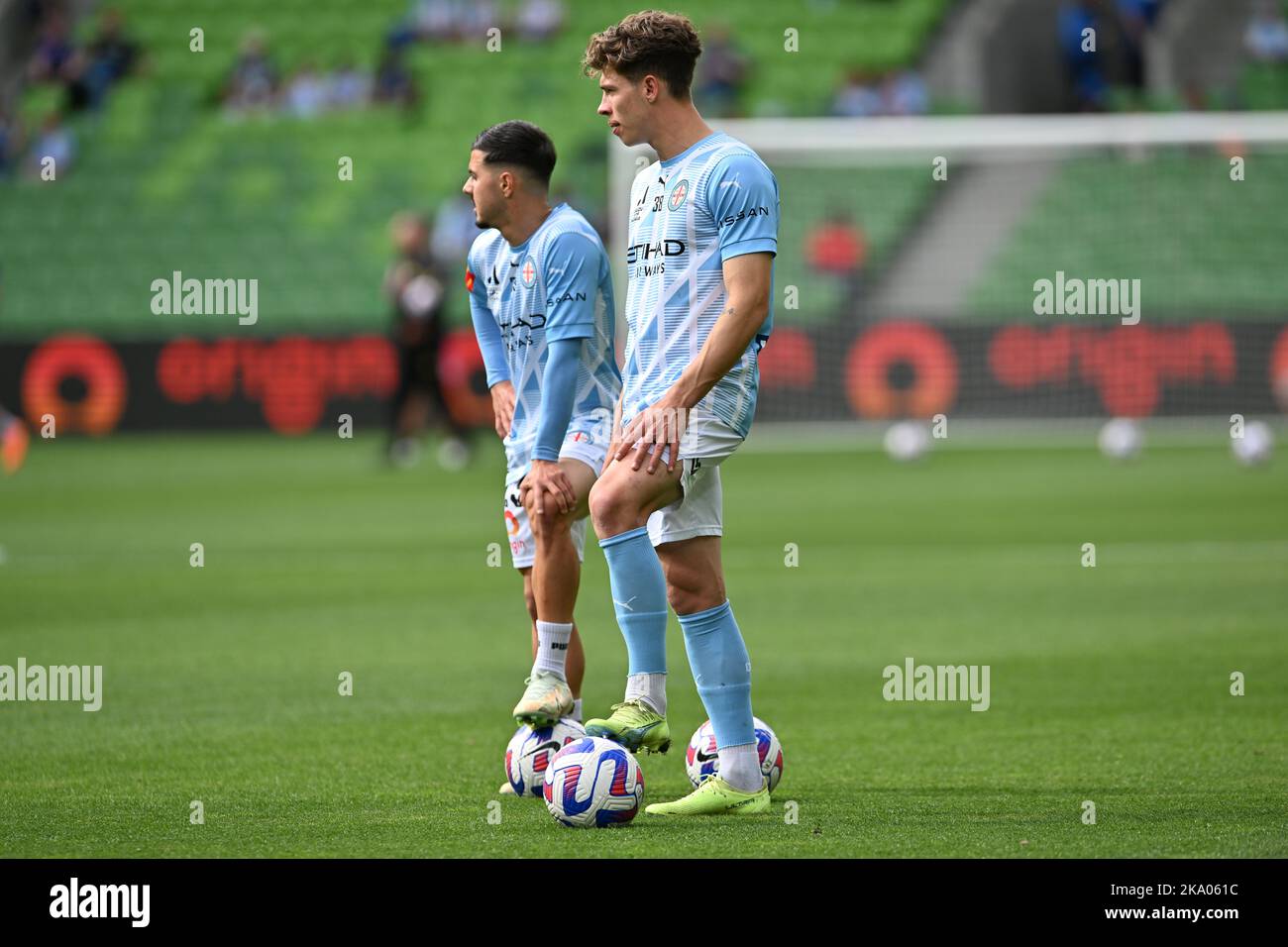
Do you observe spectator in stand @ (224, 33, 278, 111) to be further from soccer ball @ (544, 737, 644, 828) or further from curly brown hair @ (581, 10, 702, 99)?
soccer ball @ (544, 737, 644, 828)

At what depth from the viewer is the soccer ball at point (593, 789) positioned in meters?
5.55

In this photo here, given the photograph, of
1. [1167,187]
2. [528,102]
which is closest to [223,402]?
[528,102]

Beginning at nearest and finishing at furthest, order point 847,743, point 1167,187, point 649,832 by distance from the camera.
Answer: point 649,832, point 847,743, point 1167,187

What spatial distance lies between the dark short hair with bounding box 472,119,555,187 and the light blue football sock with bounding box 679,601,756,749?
165 cm

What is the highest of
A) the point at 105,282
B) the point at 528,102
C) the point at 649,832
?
the point at 528,102

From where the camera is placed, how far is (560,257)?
6277 millimetres

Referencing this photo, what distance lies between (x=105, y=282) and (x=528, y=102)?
6905mm

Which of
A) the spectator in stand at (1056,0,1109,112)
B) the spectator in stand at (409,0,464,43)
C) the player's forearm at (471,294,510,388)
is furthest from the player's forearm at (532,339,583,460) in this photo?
the spectator in stand at (409,0,464,43)

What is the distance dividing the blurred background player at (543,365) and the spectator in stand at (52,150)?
24915mm

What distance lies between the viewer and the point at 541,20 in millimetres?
31047

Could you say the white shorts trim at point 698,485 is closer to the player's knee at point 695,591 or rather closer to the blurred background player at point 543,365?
the player's knee at point 695,591

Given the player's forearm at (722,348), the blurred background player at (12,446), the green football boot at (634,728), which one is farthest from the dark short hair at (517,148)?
the blurred background player at (12,446)

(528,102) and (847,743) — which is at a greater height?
(528,102)
